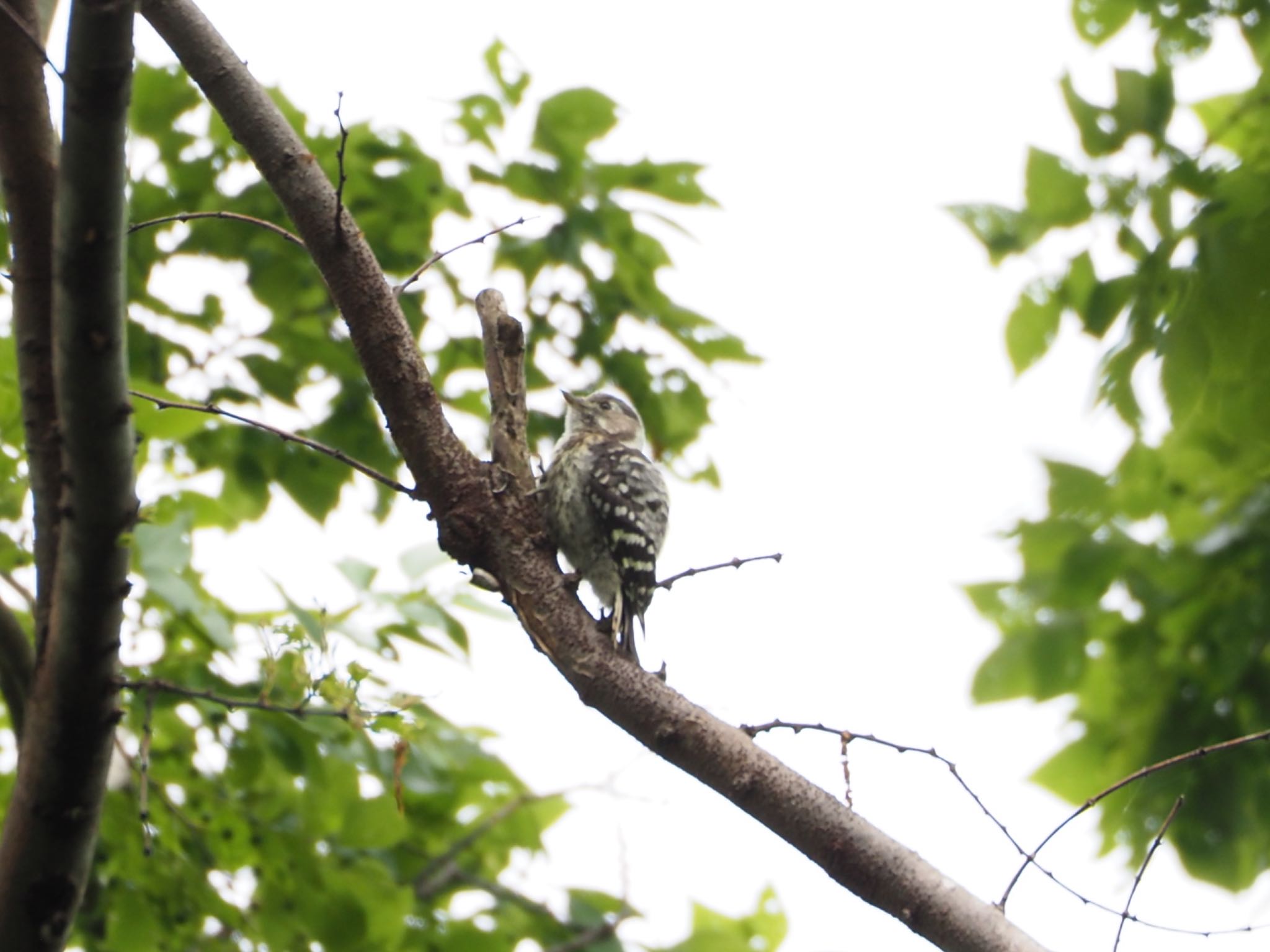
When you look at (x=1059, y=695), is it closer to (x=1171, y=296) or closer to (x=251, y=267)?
(x=1171, y=296)

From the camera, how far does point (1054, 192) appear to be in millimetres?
3539

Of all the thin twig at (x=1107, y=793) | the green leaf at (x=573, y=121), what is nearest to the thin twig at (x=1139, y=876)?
the thin twig at (x=1107, y=793)

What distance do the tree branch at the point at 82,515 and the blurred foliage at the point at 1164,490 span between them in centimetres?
209

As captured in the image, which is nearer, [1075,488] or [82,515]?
[82,515]

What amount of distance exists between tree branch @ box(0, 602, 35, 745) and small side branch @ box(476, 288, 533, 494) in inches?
47.5

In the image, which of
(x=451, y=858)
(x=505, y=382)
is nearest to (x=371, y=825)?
(x=451, y=858)

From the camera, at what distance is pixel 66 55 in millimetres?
1999

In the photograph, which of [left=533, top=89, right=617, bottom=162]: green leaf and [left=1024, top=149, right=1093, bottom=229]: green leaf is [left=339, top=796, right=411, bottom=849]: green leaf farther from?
[left=1024, top=149, right=1093, bottom=229]: green leaf

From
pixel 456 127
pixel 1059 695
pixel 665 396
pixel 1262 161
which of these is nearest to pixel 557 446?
pixel 665 396

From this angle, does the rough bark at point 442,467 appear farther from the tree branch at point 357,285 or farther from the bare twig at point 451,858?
the bare twig at point 451,858

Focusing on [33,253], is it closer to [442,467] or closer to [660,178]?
[442,467]

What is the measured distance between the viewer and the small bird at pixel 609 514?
15.0ft

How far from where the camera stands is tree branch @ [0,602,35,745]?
290 centimetres

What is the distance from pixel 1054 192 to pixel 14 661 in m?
3.03
